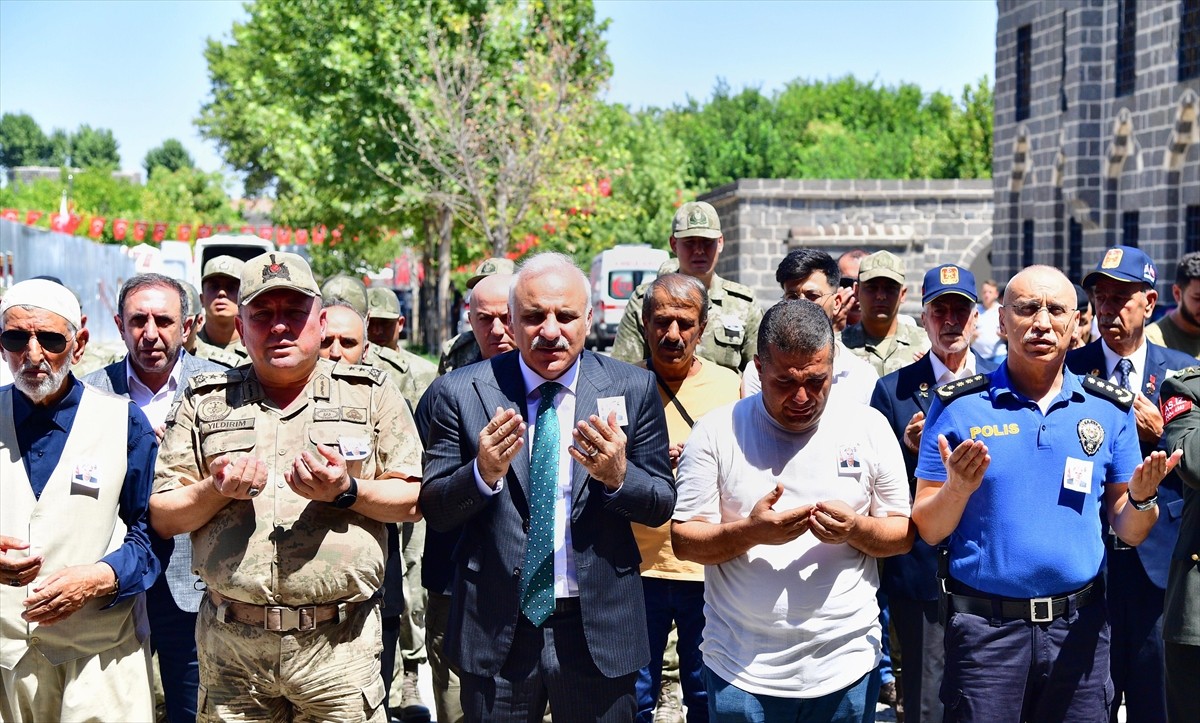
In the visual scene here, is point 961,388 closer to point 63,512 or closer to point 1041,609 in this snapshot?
point 1041,609

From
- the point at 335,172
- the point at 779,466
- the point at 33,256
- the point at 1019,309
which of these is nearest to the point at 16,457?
the point at 779,466

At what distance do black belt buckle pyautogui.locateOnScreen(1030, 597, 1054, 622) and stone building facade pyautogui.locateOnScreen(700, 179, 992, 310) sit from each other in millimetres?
29089

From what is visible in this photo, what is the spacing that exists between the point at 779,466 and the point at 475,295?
8.77ft

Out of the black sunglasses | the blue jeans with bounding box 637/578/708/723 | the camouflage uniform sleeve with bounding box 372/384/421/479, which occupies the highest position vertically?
the black sunglasses

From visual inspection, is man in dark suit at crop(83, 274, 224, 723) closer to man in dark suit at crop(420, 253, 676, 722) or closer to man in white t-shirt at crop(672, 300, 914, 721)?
man in dark suit at crop(420, 253, 676, 722)

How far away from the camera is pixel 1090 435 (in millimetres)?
4863

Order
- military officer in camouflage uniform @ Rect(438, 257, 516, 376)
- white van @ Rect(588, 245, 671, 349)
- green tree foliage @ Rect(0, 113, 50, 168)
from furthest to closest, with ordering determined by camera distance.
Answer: green tree foliage @ Rect(0, 113, 50, 168) < white van @ Rect(588, 245, 671, 349) < military officer in camouflage uniform @ Rect(438, 257, 516, 376)

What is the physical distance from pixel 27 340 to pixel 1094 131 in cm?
2325

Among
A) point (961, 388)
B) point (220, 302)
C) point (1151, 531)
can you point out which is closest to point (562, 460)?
point (961, 388)

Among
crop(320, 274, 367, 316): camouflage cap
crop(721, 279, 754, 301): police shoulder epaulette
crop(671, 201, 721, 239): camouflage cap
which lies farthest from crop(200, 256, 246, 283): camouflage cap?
crop(721, 279, 754, 301): police shoulder epaulette

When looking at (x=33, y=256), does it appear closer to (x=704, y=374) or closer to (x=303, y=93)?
(x=303, y=93)

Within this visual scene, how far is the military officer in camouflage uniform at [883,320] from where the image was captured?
7.73 m

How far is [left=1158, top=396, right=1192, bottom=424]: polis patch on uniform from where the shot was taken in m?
5.27

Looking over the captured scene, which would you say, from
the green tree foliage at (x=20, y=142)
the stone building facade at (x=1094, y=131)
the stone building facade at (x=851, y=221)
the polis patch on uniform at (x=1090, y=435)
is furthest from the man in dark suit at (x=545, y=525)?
the green tree foliage at (x=20, y=142)
